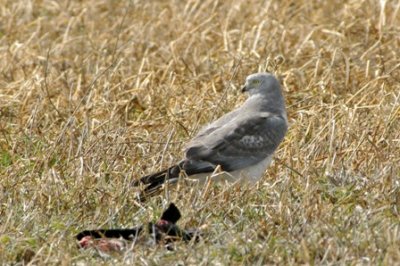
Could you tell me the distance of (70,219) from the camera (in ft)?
21.8

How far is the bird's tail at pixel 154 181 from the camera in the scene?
6984 millimetres

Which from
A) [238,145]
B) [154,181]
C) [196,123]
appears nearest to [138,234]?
[154,181]

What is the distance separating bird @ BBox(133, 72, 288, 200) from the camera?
7441mm

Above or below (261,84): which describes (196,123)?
below

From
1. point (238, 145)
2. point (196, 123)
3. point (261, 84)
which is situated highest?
point (261, 84)

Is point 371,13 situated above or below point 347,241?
below

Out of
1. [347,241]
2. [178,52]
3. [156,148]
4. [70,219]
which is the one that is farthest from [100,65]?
[347,241]

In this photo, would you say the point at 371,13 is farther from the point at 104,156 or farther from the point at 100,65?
the point at 104,156

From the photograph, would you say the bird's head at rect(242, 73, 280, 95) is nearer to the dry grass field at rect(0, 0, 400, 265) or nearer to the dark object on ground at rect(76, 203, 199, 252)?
the dry grass field at rect(0, 0, 400, 265)

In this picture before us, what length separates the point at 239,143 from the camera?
7703 millimetres

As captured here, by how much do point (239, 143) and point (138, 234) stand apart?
65.3 inches

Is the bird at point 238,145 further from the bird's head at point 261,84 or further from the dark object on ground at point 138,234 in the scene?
the dark object on ground at point 138,234

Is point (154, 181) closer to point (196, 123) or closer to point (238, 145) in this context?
point (238, 145)

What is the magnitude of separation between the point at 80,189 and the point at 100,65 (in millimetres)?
3564
